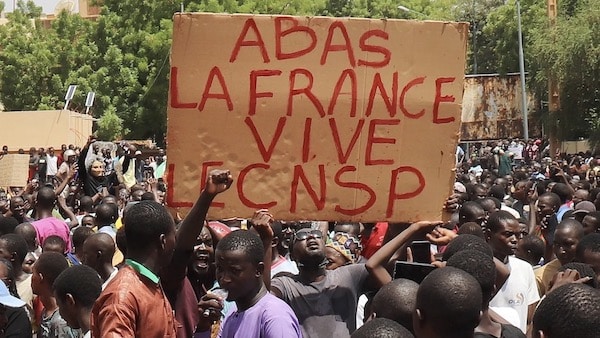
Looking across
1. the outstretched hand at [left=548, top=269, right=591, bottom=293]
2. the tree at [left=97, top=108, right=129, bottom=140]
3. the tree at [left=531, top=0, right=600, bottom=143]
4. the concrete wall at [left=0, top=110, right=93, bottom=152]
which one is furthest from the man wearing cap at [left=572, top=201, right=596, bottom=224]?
the tree at [left=97, top=108, right=129, bottom=140]

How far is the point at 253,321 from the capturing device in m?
4.08

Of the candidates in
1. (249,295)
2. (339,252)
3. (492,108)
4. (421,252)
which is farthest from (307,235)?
(492,108)

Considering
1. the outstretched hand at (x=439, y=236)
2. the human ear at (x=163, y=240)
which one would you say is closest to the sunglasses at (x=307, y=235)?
the outstretched hand at (x=439, y=236)

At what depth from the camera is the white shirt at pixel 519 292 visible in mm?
5809

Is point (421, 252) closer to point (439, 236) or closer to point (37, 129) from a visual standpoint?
point (439, 236)

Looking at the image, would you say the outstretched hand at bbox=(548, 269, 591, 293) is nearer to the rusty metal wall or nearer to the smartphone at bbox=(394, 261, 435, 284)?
the smartphone at bbox=(394, 261, 435, 284)

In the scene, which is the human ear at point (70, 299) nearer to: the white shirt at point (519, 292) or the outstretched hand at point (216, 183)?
the outstretched hand at point (216, 183)

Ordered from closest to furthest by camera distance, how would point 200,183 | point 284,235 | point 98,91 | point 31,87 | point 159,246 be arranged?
point 159,246 → point 200,183 → point 284,235 → point 98,91 → point 31,87

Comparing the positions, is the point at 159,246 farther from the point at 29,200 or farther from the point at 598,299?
the point at 29,200

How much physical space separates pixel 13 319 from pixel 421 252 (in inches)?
82.4

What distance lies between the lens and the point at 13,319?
5.02m

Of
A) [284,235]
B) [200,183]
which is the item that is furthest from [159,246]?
[284,235]

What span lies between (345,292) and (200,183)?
3.13ft

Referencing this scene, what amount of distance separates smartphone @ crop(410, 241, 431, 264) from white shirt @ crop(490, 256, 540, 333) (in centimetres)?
105
